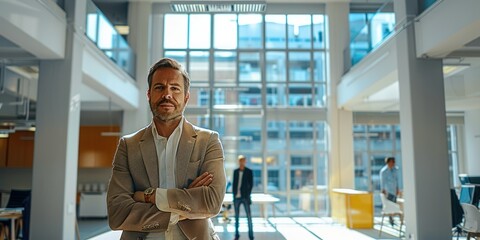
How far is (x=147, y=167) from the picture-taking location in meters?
1.30

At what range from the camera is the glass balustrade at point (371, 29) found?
27.2 feet

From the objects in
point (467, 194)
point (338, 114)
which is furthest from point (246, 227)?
point (467, 194)

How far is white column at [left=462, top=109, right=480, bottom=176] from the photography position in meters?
12.6

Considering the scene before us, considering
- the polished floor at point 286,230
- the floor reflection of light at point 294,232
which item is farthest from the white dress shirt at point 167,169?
the floor reflection of light at point 294,232

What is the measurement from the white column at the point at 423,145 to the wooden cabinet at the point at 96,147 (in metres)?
8.86

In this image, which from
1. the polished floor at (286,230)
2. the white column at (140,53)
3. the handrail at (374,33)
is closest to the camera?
the handrail at (374,33)

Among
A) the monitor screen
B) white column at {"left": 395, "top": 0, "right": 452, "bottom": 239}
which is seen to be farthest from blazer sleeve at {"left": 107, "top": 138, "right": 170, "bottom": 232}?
the monitor screen

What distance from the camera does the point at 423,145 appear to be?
6961 mm

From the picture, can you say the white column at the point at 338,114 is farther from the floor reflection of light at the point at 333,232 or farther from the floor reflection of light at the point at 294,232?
the floor reflection of light at the point at 294,232

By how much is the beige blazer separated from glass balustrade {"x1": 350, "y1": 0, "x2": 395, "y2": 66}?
756 centimetres

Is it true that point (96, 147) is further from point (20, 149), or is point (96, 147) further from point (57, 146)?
point (57, 146)

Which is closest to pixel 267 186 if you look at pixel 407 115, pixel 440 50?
pixel 407 115

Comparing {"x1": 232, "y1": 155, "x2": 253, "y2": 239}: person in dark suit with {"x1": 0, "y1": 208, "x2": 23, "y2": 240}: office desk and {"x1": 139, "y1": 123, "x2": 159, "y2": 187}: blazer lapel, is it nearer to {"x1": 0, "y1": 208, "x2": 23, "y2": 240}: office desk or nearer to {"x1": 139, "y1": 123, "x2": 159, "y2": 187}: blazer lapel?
{"x1": 0, "y1": 208, "x2": 23, "y2": 240}: office desk

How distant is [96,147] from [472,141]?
1204 cm
